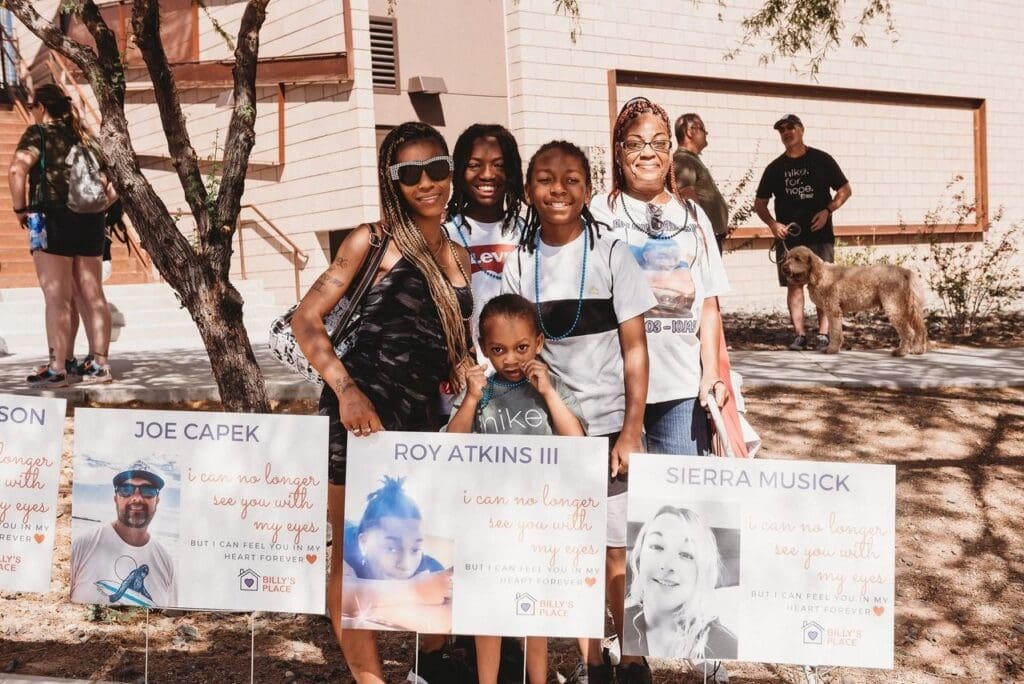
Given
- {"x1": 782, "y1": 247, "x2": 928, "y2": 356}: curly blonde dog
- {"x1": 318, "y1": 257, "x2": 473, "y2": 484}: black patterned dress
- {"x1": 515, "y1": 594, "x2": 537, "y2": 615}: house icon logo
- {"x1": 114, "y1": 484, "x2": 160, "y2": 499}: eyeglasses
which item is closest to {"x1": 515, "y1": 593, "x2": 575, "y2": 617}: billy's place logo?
{"x1": 515, "y1": 594, "x2": 537, "y2": 615}: house icon logo

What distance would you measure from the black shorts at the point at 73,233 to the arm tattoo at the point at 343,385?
4708mm

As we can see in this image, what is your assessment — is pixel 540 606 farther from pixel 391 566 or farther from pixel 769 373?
pixel 769 373

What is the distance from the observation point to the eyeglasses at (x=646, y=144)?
3646 mm

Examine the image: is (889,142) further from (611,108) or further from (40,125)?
(40,125)

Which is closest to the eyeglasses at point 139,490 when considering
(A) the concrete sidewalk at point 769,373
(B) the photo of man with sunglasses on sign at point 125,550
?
(B) the photo of man with sunglasses on sign at point 125,550

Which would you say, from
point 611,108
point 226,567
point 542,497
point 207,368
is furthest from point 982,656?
point 611,108

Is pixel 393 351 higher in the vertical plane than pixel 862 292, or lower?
lower

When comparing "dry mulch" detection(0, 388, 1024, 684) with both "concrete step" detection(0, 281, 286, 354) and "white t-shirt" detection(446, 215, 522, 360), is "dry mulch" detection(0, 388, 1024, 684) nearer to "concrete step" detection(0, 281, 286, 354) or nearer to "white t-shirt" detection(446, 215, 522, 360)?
"white t-shirt" detection(446, 215, 522, 360)

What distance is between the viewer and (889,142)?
18.9 meters

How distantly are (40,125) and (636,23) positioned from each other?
407 inches

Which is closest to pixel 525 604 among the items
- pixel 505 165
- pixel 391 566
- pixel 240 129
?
pixel 391 566

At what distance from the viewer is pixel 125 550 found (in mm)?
3371

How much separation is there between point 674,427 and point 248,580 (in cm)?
150

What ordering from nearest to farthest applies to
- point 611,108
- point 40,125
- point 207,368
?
1. point 40,125
2. point 207,368
3. point 611,108
